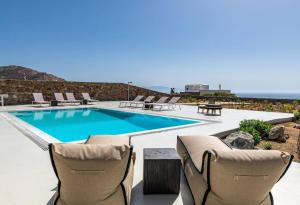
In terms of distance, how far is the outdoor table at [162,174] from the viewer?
111 inches

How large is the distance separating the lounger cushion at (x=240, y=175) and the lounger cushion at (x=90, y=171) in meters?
0.77

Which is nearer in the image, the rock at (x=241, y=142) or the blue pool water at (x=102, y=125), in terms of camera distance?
the rock at (x=241, y=142)

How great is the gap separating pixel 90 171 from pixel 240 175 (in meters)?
1.28

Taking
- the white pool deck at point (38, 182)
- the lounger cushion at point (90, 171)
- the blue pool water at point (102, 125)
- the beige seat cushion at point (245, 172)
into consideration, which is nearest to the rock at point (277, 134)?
the white pool deck at point (38, 182)

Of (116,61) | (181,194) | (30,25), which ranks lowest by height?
(181,194)

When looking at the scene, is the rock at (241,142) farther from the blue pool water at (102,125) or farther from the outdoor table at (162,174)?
the blue pool water at (102,125)

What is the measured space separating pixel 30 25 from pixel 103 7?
11.4 metres

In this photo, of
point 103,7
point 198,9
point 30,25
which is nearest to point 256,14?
point 198,9

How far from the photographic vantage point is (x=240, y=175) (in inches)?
75.4

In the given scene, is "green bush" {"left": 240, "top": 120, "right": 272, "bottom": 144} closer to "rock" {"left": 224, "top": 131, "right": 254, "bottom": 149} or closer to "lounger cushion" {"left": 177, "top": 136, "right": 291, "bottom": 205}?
"rock" {"left": 224, "top": 131, "right": 254, "bottom": 149}

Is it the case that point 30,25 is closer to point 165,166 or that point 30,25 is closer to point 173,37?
point 173,37

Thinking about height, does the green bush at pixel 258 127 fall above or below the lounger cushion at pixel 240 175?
below

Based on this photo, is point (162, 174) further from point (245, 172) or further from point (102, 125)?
point (102, 125)

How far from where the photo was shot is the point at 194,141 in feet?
11.6
